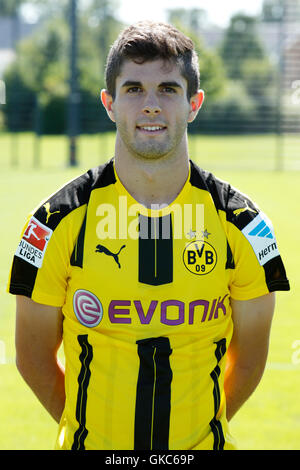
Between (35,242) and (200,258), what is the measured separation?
551mm

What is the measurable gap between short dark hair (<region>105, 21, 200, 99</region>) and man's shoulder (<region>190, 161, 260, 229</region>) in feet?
0.96

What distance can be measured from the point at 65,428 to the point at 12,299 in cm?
485

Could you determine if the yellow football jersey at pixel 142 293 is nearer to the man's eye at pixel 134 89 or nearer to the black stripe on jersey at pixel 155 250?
the black stripe on jersey at pixel 155 250

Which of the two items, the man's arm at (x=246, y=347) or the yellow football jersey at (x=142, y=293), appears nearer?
the yellow football jersey at (x=142, y=293)

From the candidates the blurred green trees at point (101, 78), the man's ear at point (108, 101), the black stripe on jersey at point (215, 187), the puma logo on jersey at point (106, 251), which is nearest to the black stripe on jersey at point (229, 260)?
the black stripe on jersey at point (215, 187)

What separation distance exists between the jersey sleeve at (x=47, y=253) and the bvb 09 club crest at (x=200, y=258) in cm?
38

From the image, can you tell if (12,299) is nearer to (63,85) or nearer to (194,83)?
Result: (194,83)

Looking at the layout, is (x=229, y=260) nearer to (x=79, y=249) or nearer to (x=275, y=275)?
(x=275, y=275)

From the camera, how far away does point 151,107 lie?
2.24 m

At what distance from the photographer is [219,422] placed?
8.00ft

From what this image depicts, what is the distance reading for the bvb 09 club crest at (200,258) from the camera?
7.80 ft

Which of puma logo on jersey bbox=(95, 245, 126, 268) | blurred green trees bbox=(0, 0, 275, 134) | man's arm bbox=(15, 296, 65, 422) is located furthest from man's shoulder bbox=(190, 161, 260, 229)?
blurred green trees bbox=(0, 0, 275, 134)

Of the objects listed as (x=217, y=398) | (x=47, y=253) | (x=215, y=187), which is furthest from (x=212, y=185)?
(x=217, y=398)

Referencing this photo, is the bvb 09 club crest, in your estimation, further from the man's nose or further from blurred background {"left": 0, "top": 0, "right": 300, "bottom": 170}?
blurred background {"left": 0, "top": 0, "right": 300, "bottom": 170}
